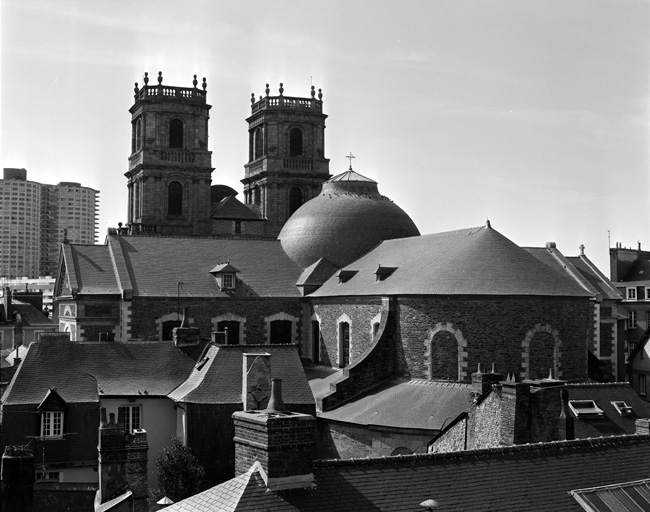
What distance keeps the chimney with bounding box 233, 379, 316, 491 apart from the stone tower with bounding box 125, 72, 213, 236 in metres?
51.1

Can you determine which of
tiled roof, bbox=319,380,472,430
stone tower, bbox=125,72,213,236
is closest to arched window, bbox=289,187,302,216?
stone tower, bbox=125,72,213,236

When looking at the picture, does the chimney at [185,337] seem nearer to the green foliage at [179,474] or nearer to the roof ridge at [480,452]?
the green foliage at [179,474]

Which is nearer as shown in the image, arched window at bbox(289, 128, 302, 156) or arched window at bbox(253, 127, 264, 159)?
arched window at bbox(289, 128, 302, 156)

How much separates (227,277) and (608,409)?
77.7 ft

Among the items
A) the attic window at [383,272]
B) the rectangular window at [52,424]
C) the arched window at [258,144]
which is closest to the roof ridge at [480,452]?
the rectangular window at [52,424]

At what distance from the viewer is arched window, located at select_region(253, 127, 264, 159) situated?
69.1 m

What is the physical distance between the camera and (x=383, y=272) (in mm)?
41812

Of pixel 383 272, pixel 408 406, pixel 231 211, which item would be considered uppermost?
pixel 231 211

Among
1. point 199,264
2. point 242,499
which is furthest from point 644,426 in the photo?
point 199,264

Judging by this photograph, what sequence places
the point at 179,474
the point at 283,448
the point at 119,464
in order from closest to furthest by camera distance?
the point at 283,448 → the point at 119,464 → the point at 179,474

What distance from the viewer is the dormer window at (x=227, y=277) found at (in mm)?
46562

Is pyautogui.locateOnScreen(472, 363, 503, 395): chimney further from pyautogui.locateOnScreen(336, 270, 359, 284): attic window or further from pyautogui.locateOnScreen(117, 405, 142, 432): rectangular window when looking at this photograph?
pyautogui.locateOnScreen(336, 270, 359, 284): attic window

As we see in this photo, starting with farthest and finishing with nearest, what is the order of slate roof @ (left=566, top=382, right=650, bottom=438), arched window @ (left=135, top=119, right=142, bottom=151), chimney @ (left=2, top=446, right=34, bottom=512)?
arched window @ (left=135, top=119, right=142, bottom=151) < slate roof @ (left=566, top=382, right=650, bottom=438) < chimney @ (left=2, top=446, right=34, bottom=512)

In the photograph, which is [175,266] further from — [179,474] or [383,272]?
[179,474]
